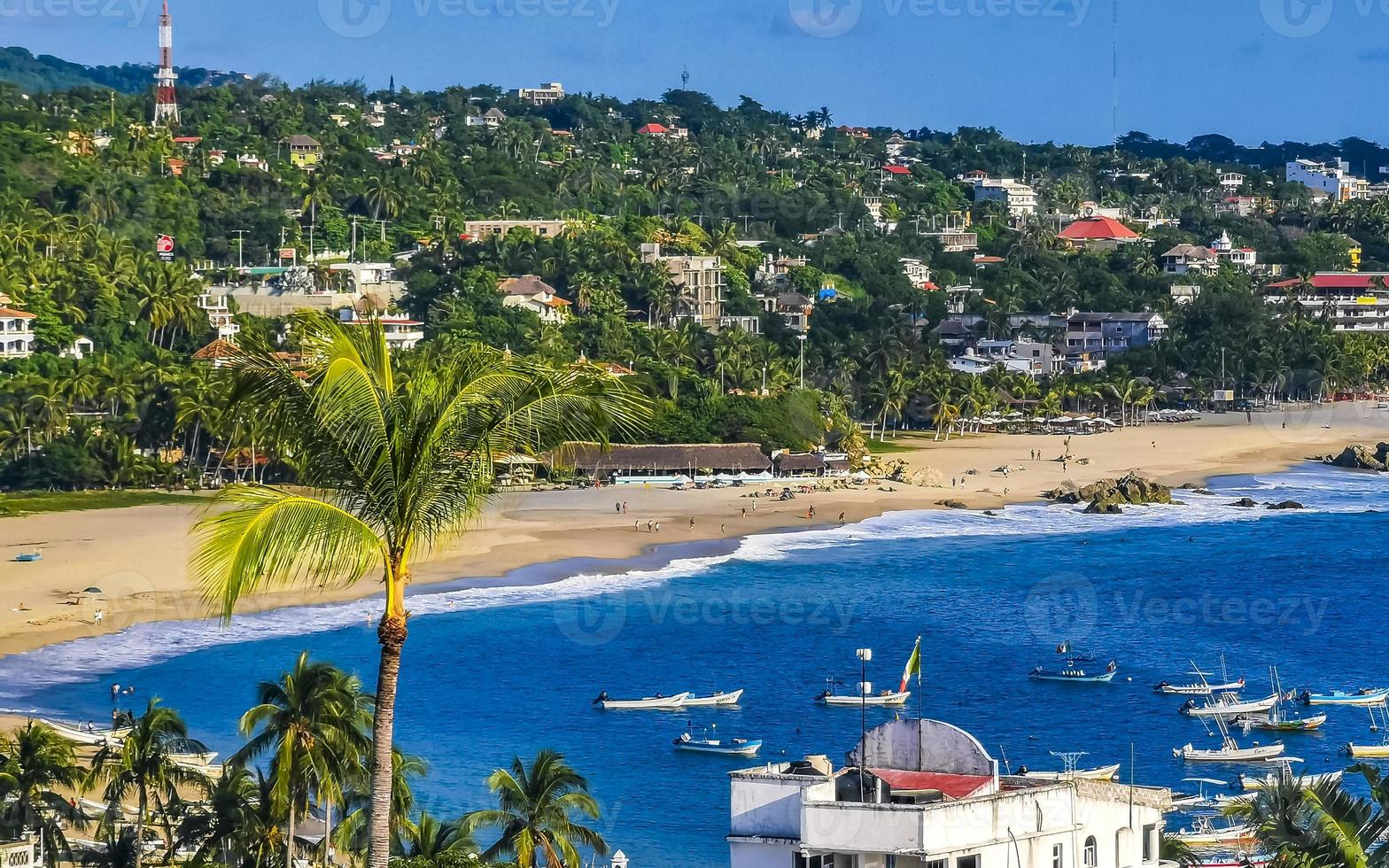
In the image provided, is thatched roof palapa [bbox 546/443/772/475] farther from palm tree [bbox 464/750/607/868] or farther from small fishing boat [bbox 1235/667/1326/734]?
palm tree [bbox 464/750/607/868]

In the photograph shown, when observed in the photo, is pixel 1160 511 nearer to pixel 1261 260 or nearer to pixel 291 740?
pixel 291 740

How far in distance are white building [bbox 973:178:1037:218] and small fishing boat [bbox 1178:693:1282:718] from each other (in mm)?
124946

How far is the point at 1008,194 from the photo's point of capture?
16850cm

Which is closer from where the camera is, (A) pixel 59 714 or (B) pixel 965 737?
(B) pixel 965 737

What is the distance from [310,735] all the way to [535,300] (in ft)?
258

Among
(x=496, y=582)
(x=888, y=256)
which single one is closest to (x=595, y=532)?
(x=496, y=582)

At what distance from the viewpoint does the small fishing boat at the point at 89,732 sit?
36.2 m

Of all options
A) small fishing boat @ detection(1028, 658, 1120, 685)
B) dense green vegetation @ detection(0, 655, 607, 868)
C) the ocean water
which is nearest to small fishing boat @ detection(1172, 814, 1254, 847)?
the ocean water

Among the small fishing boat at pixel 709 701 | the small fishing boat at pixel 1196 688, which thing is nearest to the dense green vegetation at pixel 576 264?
the small fishing boat at pixel 709 701

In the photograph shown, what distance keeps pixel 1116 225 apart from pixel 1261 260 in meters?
11.5

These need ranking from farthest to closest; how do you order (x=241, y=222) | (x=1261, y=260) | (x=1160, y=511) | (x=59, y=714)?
(x=1261, y=260) < (x=241, y=222) < (x=1160, y=511) < (x=59, y=714)

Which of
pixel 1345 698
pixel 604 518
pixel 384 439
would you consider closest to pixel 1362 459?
pixel 604 518

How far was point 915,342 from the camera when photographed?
357 ft

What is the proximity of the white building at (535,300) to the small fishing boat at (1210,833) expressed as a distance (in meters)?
68.2
